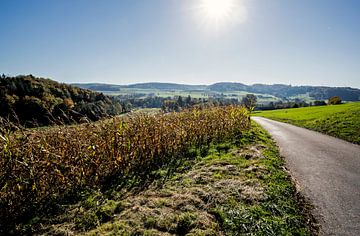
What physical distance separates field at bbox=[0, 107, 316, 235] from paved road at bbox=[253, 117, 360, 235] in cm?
44

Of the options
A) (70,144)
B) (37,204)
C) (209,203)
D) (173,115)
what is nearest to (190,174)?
(209,203)

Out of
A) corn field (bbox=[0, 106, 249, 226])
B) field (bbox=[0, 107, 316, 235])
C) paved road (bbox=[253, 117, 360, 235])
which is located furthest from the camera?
corn field (bbox=[0, 106, 249, 226])

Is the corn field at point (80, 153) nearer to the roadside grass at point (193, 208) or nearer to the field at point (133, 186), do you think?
the field at point (133, 186)

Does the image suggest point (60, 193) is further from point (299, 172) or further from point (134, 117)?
point (299, 172)

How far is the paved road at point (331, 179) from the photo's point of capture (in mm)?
5015

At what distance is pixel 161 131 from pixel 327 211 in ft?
20.4

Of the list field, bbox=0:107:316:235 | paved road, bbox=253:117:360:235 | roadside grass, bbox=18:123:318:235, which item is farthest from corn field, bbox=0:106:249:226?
paved road, bbox=253:117:360:235

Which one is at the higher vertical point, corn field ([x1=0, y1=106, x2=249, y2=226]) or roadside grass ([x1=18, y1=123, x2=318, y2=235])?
corn field ([x1=0, y1=106, x2=249, y2=226])

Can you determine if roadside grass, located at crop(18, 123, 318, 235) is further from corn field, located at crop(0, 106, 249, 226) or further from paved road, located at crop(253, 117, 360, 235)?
corn field, located at crop(0, 106, 249, 226)

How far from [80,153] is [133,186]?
175cm

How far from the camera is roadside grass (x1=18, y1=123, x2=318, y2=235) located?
15.2 feet

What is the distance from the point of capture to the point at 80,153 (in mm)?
6570

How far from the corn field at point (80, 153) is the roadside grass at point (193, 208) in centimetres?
70

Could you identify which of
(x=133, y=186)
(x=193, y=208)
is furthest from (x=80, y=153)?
(x=193, y=208)
